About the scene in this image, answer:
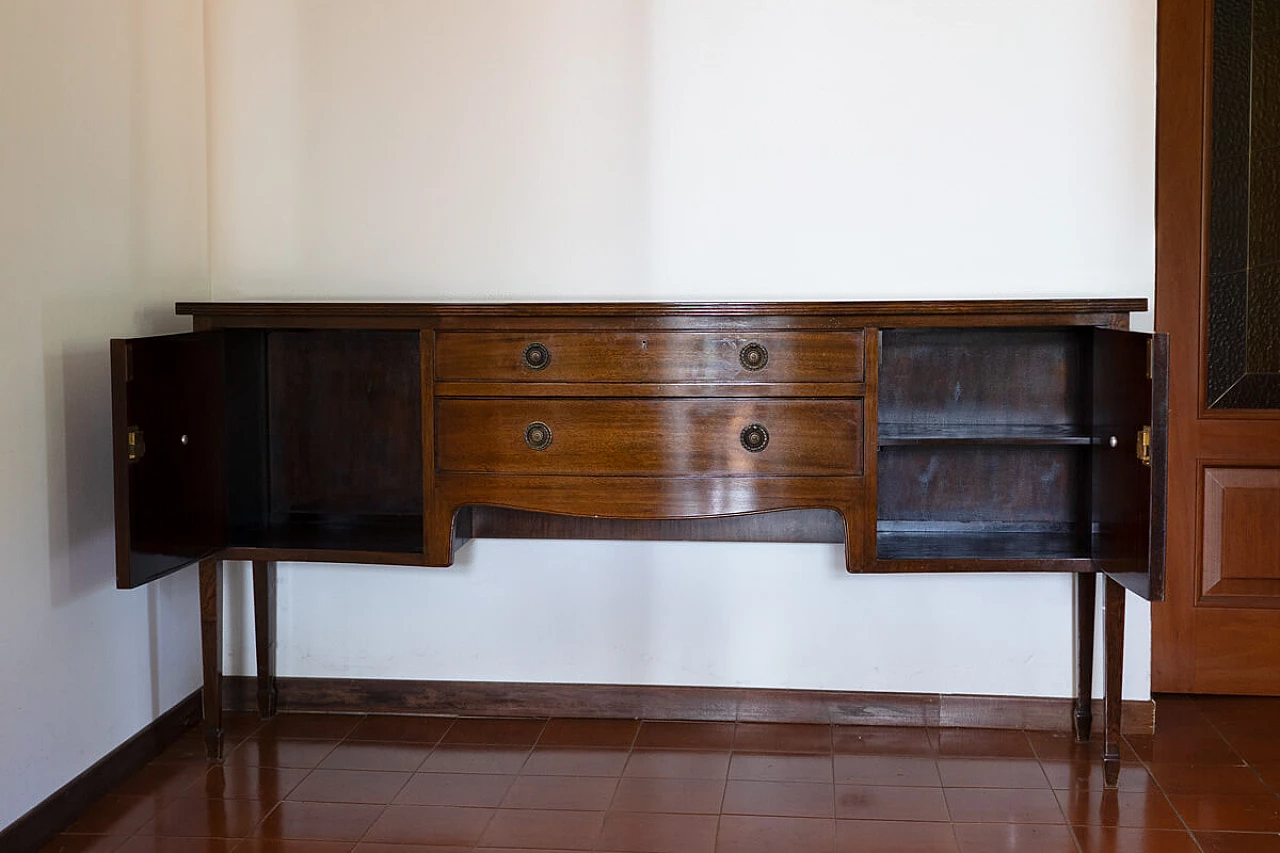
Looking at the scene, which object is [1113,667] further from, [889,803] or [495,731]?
[495,731]

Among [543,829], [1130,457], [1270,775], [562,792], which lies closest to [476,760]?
[562,792]

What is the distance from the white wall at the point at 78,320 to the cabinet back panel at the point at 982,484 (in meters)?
1.89

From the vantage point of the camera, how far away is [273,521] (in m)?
3.53

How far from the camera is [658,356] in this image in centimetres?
303

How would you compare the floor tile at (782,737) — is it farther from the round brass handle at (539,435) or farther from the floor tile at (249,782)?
the floor tile at (249,782)

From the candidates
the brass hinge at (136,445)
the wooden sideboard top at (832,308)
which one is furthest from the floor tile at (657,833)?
the brass hinge at (136,445)

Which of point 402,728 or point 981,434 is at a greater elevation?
point 981,434

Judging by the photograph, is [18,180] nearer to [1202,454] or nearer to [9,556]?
[9,556]

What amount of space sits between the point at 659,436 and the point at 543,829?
0.90 m

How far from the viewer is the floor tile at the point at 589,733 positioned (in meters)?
3.34

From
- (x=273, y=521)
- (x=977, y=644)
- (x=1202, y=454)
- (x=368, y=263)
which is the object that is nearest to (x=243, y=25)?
(x=368, y=263)

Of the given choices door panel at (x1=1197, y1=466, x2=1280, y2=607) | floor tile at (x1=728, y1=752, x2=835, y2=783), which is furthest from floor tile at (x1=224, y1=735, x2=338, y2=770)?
door panel at (x1=1197, y1=466, x2=1280, y2=607)

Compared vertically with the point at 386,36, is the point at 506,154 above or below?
below

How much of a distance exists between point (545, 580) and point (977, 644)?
1.15 meters
